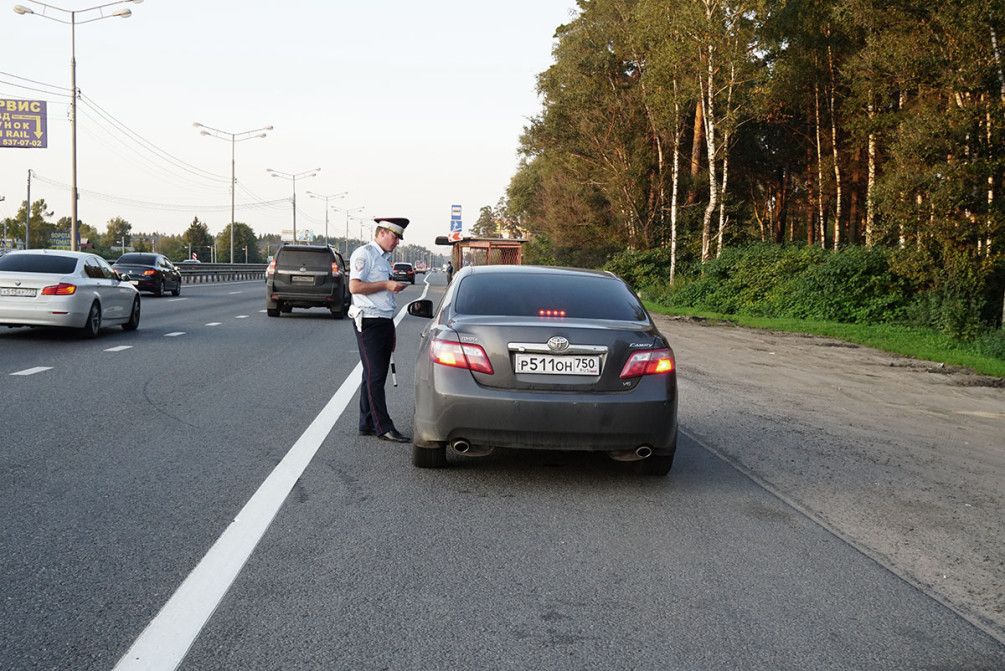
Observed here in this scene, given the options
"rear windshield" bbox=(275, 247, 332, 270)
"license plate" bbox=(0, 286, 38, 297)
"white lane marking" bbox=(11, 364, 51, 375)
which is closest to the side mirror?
"white lane marking" bbox=(11, 364, 51, 375)

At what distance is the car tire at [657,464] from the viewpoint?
21.6ft

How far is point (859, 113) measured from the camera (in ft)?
111

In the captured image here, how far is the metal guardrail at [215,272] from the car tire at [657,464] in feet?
162

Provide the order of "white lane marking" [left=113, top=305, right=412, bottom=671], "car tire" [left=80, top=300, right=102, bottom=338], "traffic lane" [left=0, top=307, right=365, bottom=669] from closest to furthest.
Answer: "white lane marking" [left=113, top=305, right=412, bottom=671] < "traffic lane" [left=0, top=307, right=365, bottom=669] < "car tire" [left=80, top=300, right=102, bottom=338]

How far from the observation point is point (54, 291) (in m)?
15.4

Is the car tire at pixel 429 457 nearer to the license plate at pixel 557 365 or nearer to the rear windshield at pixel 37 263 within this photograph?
the license plate at pixel 557 365

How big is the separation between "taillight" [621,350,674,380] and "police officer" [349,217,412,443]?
7.53 feet

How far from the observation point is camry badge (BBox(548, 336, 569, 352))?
6.05 meters

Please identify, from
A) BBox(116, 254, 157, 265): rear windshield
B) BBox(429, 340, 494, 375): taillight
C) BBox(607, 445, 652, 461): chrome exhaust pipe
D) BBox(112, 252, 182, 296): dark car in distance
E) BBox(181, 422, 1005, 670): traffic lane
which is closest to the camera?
BBox(181, 422, 1005, 670): traffic lane

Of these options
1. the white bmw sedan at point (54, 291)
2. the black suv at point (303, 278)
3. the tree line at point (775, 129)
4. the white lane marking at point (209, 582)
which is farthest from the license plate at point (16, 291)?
the tree line at point (775, 129)

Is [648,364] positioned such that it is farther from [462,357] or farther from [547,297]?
[462,357]

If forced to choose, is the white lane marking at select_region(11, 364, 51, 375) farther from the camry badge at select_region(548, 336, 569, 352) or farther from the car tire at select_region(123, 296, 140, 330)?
the camry badge at select_region(548, 336, 569, 352)

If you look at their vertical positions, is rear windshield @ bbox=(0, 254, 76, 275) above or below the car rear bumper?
above

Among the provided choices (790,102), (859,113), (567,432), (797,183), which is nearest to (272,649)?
(567,432)
